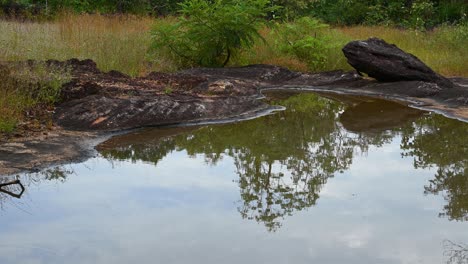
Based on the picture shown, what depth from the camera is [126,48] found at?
1463cm

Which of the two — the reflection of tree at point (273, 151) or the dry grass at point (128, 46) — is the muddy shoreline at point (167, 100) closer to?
the reflection of tree at point (273, 151)

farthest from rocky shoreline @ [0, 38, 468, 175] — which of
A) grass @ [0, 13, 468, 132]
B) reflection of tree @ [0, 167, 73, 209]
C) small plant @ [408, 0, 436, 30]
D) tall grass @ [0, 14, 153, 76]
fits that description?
small plant @ [408, 0, 436, 30]

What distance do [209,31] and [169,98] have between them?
491 centimetres

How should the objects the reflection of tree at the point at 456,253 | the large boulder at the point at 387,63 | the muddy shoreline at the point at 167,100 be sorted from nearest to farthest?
the reflection of tree at the point at 456,253, the muddy shoreline at the point at 167,100, the large boulder at the point at 387,63

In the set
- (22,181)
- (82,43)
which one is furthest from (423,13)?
(22,181)

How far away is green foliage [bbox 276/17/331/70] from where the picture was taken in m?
16.0

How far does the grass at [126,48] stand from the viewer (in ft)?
40.6

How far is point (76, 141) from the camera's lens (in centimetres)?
834

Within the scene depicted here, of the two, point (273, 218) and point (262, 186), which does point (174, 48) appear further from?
point (273, 218)

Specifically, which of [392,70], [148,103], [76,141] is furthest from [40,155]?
[392,70]

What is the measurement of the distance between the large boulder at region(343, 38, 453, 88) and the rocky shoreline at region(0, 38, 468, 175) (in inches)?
6.3

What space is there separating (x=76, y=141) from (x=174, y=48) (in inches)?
292

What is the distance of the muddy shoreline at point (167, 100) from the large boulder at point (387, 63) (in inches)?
9.1

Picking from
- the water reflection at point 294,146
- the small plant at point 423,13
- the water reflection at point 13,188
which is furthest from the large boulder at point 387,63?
the small plant at point 423,13
